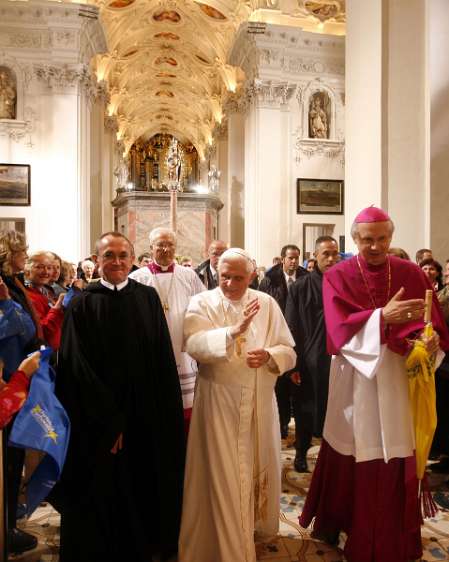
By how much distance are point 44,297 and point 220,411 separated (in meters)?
1.85

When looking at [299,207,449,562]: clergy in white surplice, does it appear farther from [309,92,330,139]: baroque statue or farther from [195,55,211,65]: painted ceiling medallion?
[195,55,211,65]: painted ceiling medallion

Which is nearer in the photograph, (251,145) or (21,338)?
(21,338)

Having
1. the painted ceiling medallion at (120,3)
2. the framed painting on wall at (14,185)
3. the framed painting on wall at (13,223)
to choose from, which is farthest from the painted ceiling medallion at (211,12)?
the framed painting on wall at (13,223)

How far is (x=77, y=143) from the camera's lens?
14273 millimetres

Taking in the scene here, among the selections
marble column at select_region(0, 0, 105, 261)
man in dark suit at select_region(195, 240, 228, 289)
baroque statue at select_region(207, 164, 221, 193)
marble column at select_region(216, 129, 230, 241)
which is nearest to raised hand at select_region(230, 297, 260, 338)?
man in dark suit at select_region(195, 240, 228, 289)

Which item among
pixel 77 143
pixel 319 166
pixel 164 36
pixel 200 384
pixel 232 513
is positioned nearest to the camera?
pixel 232 513

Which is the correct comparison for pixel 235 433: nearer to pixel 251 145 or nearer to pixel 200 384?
pixel 200 384

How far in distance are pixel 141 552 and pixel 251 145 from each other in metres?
14.2

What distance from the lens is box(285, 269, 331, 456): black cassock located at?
4262 millimetres

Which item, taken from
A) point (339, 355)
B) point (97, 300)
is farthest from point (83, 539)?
point (339, 355)

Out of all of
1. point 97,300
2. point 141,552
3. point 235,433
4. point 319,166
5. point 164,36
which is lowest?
point 141,552

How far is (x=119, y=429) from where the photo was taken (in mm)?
2670

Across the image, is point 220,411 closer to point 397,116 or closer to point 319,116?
point 397,116

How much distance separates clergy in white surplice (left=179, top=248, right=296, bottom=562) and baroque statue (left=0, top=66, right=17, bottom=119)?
45.2 feet
